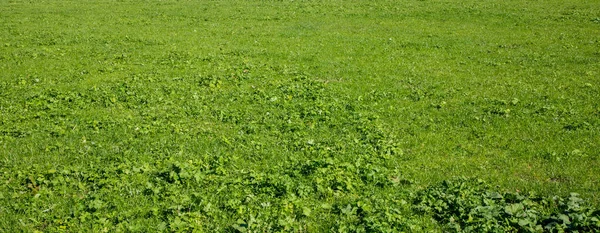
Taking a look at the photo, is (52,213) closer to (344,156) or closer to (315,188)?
(315,188)

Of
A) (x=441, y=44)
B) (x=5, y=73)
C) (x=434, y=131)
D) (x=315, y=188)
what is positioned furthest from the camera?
(x=441, y=44)

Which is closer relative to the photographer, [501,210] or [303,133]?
[501,210]

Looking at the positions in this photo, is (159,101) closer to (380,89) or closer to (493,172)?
(380,89)

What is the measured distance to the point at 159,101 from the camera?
44.0 feet

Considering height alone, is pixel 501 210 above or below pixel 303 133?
above

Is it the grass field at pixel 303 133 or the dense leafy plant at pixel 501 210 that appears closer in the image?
the dense leafy plant at pixel 501 210

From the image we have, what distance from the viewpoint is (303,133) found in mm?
10922

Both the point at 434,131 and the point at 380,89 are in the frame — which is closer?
the point at 434,131

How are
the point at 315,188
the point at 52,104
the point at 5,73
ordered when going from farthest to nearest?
1. the point at 5,73
2. the point at 52,104
3. the point at 315,188

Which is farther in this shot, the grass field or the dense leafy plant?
the grass field

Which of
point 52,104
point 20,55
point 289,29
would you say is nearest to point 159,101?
point 52,104

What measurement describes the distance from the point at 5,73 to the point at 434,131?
1651 cm

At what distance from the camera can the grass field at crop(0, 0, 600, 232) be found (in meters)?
7.62

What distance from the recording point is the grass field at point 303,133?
7621 millimetres
